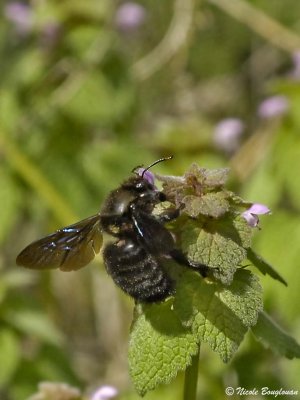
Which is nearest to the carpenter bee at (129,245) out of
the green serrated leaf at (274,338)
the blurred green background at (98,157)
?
the green serrated leaf at (274,338)

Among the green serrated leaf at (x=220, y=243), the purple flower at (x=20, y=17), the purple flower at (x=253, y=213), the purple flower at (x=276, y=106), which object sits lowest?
the green serrated leaf at (x=220, y=243)

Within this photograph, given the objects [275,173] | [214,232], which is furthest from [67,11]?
[214,232]

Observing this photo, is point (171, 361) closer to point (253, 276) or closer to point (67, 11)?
point (253, 276)

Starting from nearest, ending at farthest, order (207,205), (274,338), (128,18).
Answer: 1. (207,205)
2. (274,338)
3. (128,18)

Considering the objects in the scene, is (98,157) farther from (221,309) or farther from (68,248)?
(221,309)

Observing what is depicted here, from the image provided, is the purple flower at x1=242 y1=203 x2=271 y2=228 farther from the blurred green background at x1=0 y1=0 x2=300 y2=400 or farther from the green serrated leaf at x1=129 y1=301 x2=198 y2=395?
the blurred green background at x1=0 y1=0 x2=300 y2=400

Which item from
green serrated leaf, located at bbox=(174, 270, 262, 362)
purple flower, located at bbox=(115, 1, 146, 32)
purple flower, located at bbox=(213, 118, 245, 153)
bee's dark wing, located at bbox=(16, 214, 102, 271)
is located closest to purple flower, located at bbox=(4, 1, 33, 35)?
purple flower, located at bbox=(115, 1, 146, 32)

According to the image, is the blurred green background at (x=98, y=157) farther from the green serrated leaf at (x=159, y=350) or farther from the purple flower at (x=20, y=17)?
the green serrated leaf at (x=159, y=350)

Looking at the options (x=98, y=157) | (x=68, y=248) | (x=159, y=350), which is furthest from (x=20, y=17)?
(x=159, y=350)
